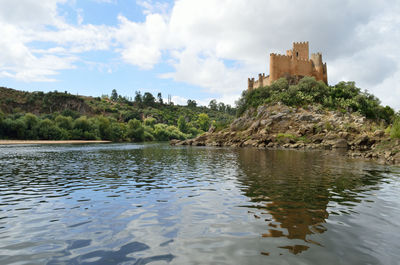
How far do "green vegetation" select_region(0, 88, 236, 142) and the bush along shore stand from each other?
486 inches

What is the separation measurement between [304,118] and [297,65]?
21.1 meters

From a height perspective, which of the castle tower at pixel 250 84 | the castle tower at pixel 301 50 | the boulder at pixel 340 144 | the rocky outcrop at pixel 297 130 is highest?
the castle tower at pixel 301 50

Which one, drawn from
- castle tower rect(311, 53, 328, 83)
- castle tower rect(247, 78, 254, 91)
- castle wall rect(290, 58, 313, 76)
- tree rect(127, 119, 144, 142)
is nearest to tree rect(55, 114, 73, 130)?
tree rect(127, 119, 144, 142)

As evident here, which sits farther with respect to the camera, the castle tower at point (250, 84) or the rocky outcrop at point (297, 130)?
the castle tower at point (250, 84)

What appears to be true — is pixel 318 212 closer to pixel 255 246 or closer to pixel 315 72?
pixel 255 246

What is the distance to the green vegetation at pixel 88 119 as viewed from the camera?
290ft

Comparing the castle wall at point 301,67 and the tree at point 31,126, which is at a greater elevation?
the castle wall at point 301,67

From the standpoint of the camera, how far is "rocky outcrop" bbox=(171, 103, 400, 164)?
51031 millimetres

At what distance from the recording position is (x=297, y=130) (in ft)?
206

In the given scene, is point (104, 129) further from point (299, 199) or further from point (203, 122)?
point (299, 199)

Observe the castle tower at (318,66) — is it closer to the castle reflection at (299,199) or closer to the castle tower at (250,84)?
the castle tower at (250,84)

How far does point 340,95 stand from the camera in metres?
71.8

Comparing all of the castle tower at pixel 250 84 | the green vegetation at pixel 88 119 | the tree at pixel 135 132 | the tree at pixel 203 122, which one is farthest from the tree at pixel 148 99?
the castle tower at pixel 250 84

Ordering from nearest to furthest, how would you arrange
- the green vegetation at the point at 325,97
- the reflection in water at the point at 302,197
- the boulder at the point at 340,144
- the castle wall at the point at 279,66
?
the reflection in water at the point at 302,197
the boulder at the point at 340,144
the green vegetation at the point at 325,97
the castle wall at the point at 279,66
